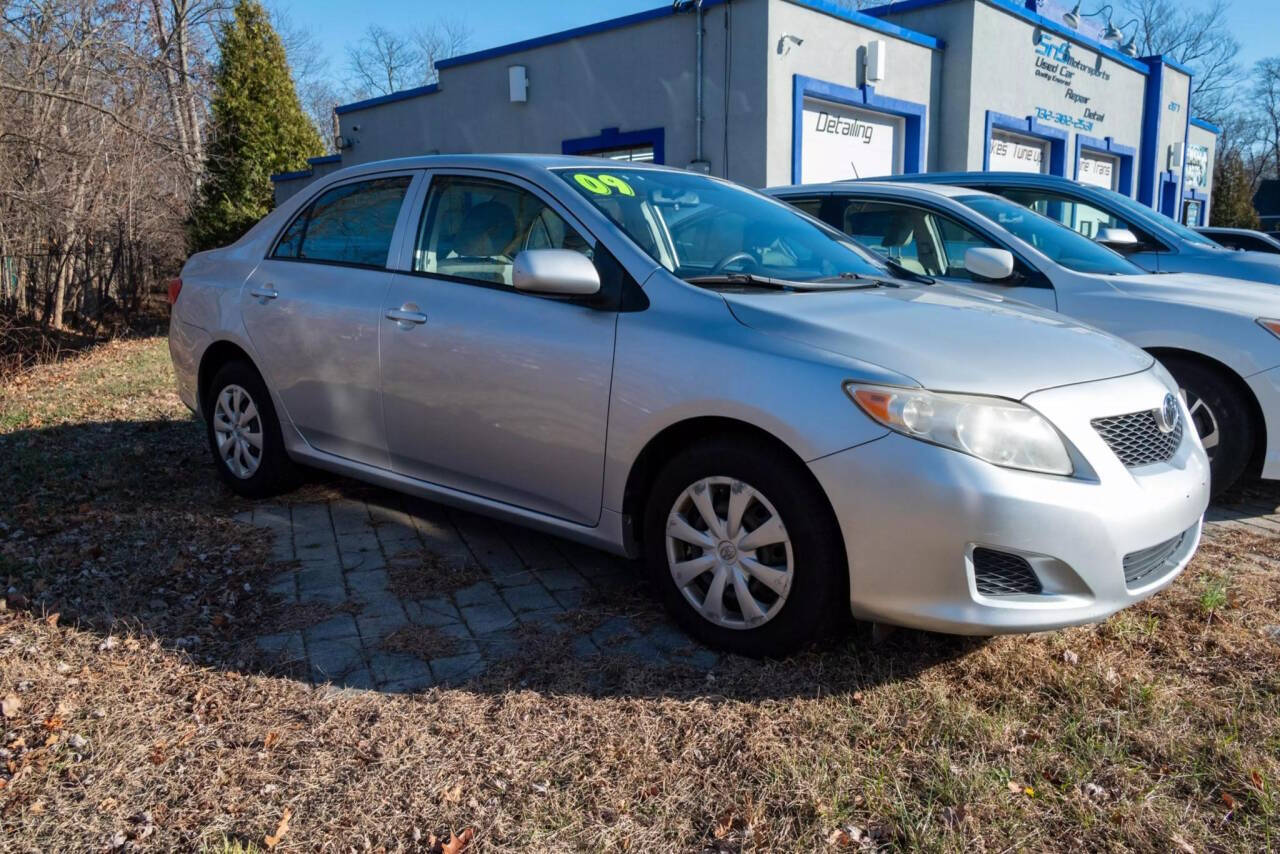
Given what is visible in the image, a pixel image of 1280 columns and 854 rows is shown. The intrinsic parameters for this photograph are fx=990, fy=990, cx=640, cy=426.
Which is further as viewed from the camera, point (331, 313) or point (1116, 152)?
point (1116, 152)

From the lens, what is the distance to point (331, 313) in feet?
14.3

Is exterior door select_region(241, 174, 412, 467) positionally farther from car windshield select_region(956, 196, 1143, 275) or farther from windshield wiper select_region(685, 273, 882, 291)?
car windshield select_region(956, 196, 1143, 275)

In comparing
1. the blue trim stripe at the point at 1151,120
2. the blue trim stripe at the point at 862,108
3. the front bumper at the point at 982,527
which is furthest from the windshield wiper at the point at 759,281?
the blue trim stripe at the point at 1151,120

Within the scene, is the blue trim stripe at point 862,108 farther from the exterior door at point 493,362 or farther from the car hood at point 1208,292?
the exterior door at point 493,362

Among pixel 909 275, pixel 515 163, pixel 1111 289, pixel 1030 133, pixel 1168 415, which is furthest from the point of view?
pixel 1030 133

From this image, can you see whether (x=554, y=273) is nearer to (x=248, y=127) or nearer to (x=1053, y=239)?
(x=1053, y=239)

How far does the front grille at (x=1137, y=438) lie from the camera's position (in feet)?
9.91

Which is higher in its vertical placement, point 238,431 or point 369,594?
point 238,431

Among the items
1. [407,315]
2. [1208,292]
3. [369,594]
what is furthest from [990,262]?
[369,594]

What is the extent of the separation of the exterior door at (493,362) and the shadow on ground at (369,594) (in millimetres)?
427

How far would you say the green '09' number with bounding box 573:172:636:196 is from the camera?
382cm

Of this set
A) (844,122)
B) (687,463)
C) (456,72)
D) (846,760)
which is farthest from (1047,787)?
(456,72)

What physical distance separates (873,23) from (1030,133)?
530cm

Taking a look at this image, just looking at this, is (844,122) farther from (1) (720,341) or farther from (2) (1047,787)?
(2) (1047,787)
